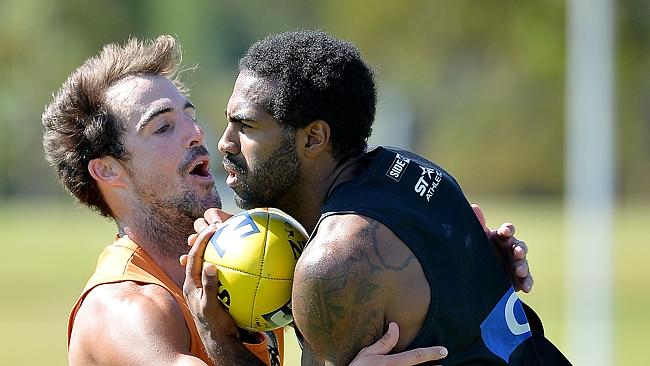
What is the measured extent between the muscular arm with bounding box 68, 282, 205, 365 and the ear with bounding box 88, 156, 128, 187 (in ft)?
2.86

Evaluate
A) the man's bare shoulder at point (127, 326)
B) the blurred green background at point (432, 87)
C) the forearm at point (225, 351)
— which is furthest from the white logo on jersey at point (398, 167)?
the blurred green background at point (432, 87)

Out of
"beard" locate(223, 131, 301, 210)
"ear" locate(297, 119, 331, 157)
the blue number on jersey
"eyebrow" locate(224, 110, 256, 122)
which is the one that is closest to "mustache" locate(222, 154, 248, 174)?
"beard" locate(223, 131, 301, 210)

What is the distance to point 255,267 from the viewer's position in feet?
19.6

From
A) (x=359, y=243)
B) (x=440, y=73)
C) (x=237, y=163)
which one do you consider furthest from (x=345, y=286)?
(x=440, y=73)

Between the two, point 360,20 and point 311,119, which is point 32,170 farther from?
point 311,119

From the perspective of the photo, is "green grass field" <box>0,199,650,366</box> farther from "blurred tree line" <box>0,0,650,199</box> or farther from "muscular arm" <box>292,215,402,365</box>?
"muscular arm" <box>292,215,402,365</box>

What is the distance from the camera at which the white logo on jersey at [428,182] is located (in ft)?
19.1

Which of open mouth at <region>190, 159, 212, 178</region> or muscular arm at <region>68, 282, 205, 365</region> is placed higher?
open mouth at <region>190, 159, 212, 178</region>

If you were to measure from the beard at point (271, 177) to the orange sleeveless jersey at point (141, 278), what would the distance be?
712 millimetres

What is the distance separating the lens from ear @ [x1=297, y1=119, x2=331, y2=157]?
19.5ft

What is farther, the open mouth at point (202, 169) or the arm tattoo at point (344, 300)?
the open mouth at point (202, 169)

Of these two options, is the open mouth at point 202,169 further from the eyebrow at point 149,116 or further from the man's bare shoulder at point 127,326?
the man's bare shoulder at point 127,326

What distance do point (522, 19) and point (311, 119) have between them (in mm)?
56091

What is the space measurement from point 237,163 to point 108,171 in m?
1.31
